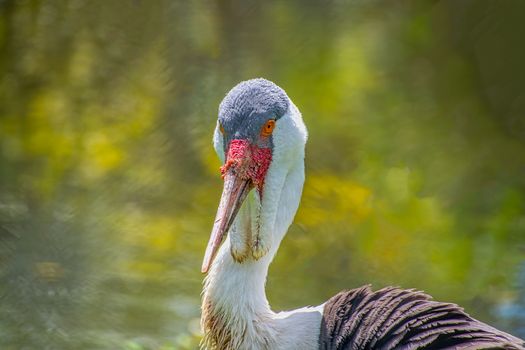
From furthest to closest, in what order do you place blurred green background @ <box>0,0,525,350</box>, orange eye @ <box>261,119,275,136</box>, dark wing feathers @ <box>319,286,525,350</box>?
blurred green background @ <box>0,0,525,350</box>
orange eye @ <box>261,119,275,136</box>
dark wing feathers @ <box>319,286,525,350</box>

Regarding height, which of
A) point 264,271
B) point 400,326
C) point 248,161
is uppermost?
point 248,161

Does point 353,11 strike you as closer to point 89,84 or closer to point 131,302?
point 89,84

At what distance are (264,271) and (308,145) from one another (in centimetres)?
306

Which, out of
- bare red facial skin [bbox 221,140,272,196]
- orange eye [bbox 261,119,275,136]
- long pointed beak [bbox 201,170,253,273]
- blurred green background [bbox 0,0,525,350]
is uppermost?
blurred green background [bbox 0,0,525,350]

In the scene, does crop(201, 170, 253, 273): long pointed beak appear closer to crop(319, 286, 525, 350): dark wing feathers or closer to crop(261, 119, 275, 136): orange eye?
crop(261, 119, 275, 136): orange eye

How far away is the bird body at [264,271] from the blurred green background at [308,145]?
8.32 feet

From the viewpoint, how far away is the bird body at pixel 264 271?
3.19m

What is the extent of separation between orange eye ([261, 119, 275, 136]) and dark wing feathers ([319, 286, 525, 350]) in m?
0.65

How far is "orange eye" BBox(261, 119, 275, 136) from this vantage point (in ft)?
10.8

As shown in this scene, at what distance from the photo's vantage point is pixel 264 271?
3418 mm

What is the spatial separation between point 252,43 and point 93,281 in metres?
1.99

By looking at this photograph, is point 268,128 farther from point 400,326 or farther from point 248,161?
point 400,326

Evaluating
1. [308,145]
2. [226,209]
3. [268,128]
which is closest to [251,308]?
[226,209]

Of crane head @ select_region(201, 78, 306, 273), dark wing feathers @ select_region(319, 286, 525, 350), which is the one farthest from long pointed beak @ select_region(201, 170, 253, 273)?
dark wing feathers @ select_region(319, 286, 525, 350)
